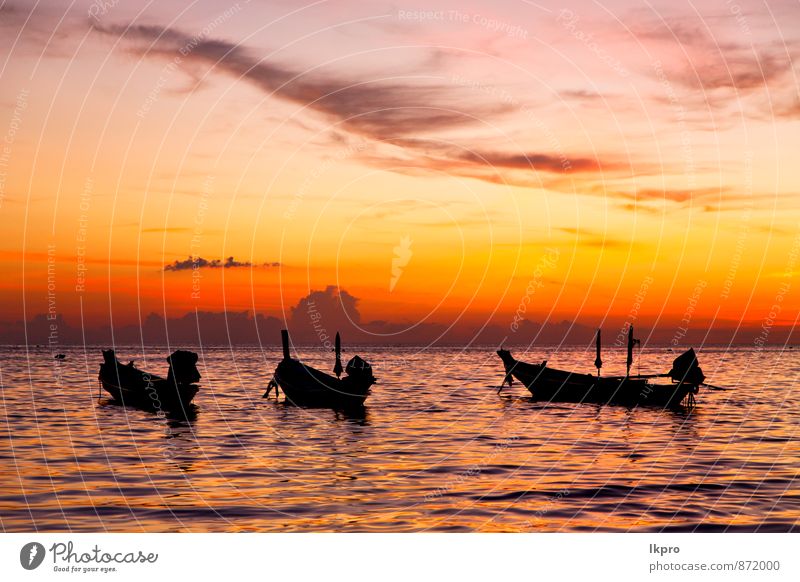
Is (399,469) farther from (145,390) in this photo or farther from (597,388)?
(597,388)

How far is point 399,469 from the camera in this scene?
2827 centimetres

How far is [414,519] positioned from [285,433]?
67.5ft

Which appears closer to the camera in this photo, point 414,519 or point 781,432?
point 414,519

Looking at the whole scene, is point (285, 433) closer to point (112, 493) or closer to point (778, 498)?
point (112, 493)

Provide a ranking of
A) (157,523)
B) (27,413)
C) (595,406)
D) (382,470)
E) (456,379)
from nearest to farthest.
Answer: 1. (157,523)
2. (382,470)
3. (27,413)
4. (595,406)
5. (456,379)

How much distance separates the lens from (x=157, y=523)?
1969 centimetres
